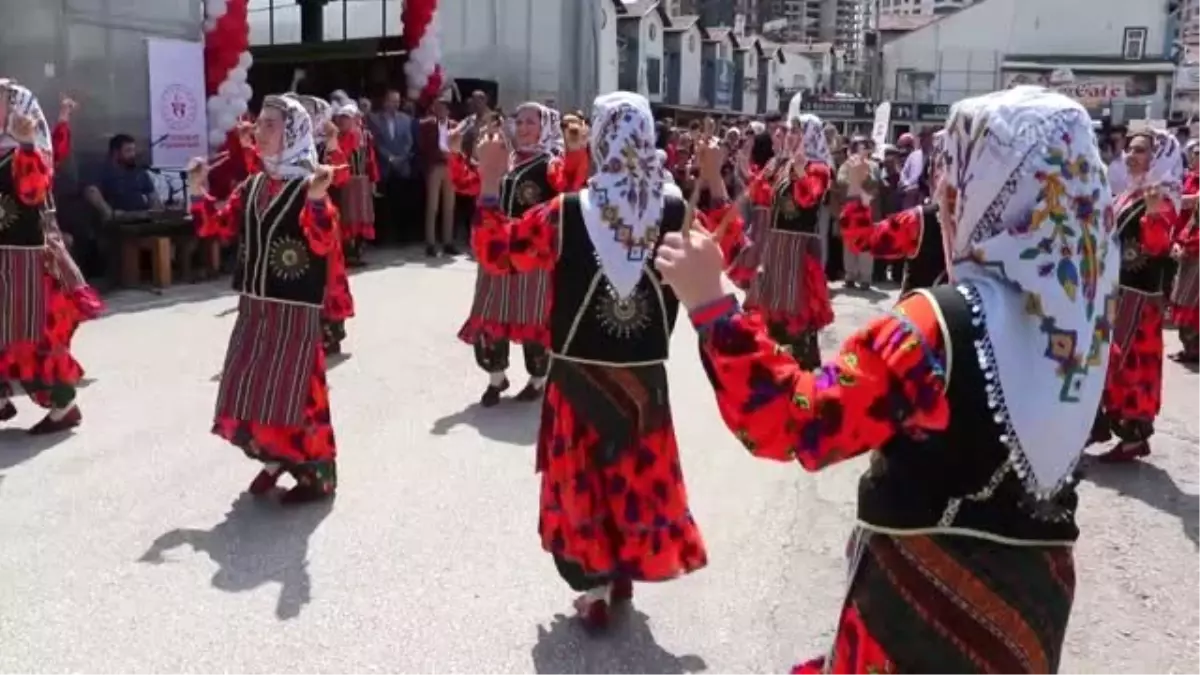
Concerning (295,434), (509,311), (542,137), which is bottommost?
(295,434)

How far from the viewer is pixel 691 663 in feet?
11.7

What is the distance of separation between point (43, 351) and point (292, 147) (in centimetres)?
204

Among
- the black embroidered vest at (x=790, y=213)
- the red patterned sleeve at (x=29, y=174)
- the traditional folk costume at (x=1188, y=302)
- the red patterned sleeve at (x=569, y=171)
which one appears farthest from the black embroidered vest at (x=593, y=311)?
the traditional folk costume at (x=1188, y=302)

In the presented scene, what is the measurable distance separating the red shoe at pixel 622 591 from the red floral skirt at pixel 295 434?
1552mm

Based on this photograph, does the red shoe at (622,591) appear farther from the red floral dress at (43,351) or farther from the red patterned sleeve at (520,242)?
the red floral dress at (43,351)

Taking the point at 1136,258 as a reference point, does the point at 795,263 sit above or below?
below

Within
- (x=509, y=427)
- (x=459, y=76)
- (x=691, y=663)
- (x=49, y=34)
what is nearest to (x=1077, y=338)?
(x=691, y=663)

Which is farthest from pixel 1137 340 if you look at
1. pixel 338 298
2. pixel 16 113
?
pixel 16 113

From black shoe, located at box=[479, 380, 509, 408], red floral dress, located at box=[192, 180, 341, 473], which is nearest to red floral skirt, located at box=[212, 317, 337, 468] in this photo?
red floral dress, located at box=[192, 180, 341, 473]

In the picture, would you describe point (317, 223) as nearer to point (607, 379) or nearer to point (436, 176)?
point (607, 379)

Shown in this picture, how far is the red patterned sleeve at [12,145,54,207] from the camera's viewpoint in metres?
5.43

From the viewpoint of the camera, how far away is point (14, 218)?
5574 mm

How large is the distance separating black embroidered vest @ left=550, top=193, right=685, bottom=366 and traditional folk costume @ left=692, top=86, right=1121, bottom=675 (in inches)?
68.8

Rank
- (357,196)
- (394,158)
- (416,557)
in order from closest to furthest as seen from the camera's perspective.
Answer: (416,557), (357,196), (394,158)
